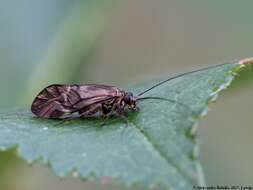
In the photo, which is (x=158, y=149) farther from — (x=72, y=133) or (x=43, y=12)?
(x=43, y=12)

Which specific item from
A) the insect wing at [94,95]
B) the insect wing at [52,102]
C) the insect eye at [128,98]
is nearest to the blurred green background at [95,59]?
the insect wing at [52,102]

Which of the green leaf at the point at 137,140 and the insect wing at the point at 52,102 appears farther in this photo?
the insect wing at the point at 52,102

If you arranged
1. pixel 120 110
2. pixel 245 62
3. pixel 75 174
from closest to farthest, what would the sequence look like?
pixel 75 174 → pixel 245 62 → pixel 120 110

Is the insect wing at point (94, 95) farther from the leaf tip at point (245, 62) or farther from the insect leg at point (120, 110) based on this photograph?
the leaf tip at point (245, 62)

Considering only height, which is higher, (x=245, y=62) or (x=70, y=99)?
(x=245, y=62)

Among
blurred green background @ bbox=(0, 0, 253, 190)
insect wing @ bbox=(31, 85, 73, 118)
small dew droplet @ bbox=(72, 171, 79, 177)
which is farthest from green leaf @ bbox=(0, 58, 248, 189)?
blurred green background @ bbox=(0, 0, 253, 190)

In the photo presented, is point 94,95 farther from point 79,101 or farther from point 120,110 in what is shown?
point 120,110

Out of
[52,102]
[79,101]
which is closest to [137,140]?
[79,101]
